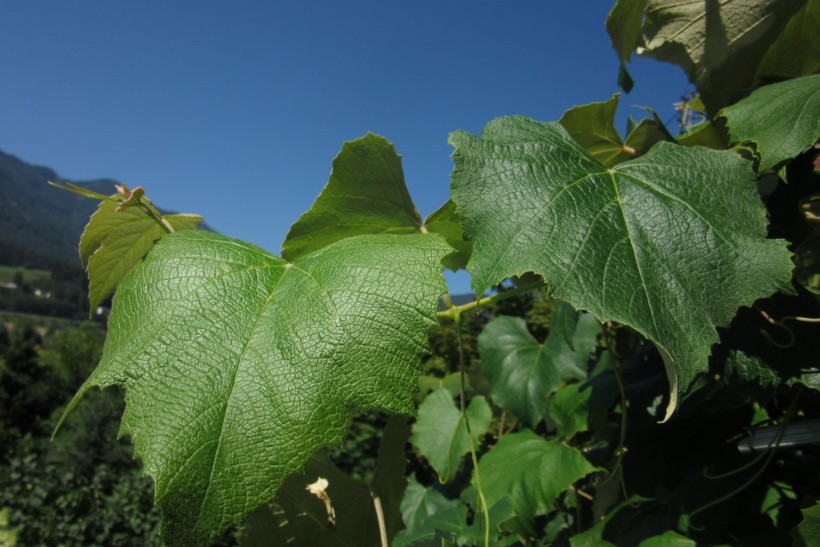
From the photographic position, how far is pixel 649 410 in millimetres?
1150

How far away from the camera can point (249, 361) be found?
553mm

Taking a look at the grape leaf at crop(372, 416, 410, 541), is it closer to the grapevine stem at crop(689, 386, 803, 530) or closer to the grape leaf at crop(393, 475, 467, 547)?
the grape leaf at crop(393, 475, 467, 547)

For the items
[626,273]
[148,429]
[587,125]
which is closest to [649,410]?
[587,125]

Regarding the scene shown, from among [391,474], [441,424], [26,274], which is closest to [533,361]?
[441,424]

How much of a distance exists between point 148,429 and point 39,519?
10.5m

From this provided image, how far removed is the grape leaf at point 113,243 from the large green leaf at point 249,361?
0.97 ft

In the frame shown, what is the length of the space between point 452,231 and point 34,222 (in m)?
188

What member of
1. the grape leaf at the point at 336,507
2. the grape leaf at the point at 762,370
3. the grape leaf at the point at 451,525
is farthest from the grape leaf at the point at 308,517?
the grape leaf at the point at 762,370

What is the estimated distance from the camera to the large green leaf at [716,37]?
98 centimetres

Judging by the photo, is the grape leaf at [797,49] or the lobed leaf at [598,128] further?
the lobed leaf at [598,128]

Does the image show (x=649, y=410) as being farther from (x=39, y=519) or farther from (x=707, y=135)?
(x=39, y=519)

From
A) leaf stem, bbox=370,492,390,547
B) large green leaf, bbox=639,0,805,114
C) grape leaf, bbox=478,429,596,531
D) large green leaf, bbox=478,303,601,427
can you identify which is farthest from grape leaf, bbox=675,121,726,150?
leaf stem, bbox=370,492,390,547

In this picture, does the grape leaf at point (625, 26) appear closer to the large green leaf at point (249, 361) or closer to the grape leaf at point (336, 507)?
the large green leaf at point (249, 361)

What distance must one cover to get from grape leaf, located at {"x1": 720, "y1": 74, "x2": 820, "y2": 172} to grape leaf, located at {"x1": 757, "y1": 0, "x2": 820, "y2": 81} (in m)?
0.21
